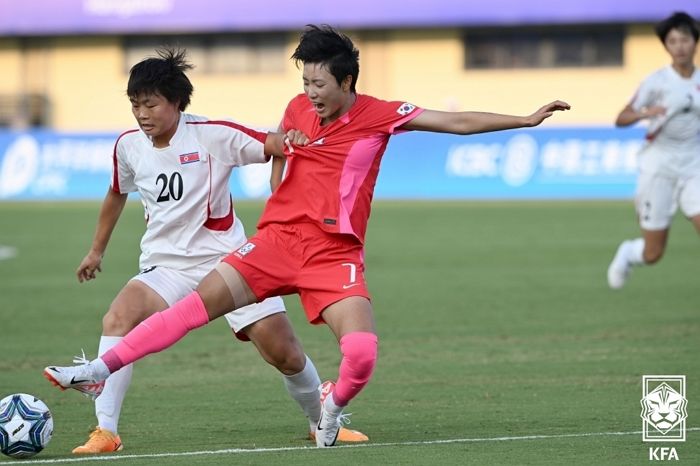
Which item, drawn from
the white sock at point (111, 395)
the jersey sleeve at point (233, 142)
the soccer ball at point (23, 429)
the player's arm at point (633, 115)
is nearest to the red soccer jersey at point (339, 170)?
the jersey sleeve at point (233, 142)

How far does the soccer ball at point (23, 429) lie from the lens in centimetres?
660

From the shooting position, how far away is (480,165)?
2895 centimetres

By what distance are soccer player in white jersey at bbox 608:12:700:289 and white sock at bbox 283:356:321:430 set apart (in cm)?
507

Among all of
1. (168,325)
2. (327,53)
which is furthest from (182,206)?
(327,53)

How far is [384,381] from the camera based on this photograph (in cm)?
945

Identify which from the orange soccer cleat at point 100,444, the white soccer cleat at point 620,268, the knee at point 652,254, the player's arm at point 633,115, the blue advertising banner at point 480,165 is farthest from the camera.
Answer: the blue advertising banner at point 480,165

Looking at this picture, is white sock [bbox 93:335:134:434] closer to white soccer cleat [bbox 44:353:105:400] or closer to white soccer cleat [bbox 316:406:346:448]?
white soccer cleat [bbox 44:353:105:400]

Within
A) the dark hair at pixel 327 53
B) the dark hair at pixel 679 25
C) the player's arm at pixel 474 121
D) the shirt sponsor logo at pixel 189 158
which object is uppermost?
the dark hair at pixel 679 25

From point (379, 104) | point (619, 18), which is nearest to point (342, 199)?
point (379, 104)

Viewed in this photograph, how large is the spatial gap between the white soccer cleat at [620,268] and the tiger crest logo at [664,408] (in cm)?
421

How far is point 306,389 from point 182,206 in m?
1.24

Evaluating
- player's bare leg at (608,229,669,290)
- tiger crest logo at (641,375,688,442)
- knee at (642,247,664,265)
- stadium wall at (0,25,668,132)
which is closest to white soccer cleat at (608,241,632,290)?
player's bare leg at (608,229,669,290)

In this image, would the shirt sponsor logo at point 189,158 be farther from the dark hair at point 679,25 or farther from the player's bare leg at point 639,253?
the player's bare leg at point 639,253

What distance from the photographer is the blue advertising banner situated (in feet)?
93.6
